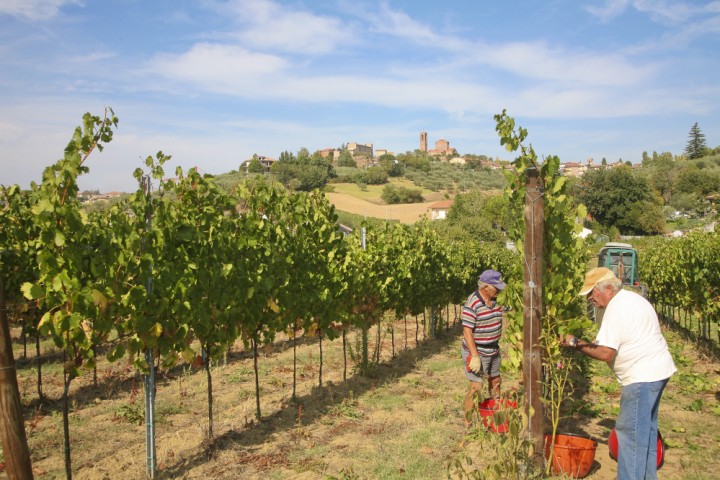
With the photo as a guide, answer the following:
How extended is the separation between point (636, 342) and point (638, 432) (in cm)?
66

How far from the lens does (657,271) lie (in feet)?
52.6

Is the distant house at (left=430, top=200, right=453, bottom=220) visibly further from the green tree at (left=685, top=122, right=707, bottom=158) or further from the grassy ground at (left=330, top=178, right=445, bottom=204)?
the green tree at (left=685, top=122, right=707, bottom=158)

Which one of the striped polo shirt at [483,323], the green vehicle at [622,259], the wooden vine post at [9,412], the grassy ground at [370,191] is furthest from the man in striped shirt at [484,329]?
the grassy ground at [370,191]

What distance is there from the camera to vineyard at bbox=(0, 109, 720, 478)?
438 cm

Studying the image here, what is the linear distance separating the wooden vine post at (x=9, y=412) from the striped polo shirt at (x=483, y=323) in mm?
4112

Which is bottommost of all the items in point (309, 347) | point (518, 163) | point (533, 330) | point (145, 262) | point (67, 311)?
point (309, 347)

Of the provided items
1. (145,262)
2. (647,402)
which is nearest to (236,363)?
(145,262)

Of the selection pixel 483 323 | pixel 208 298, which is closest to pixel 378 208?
pixel 483 323

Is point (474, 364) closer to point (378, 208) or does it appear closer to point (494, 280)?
point (494, 280)

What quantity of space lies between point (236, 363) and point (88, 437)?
416cm

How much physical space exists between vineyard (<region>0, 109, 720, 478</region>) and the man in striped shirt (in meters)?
0.28

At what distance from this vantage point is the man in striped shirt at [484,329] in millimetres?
5680

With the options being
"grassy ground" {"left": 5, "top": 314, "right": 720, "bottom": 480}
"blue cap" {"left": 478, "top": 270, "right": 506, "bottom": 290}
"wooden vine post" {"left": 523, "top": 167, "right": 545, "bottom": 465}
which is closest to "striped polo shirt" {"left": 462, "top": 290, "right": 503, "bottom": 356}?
"blue cap" {"left": 478, "top": 270, "right": 506, "bottom": 290}

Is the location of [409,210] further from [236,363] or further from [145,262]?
[145,262]
